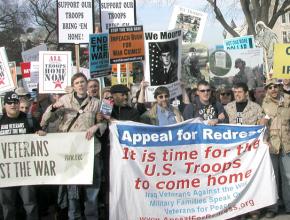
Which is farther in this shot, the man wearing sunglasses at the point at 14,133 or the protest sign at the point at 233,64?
the protest sign at the point at 233,64

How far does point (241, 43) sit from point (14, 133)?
22.6ft

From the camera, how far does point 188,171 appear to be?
22.1 feet

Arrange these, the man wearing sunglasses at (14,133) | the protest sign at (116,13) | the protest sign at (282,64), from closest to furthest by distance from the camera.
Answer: the man wearing sunglasses at (14,133)
the protest sign at (282,64)
the protest sign at (116,13)

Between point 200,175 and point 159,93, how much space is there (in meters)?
1.18

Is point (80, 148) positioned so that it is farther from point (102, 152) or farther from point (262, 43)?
point (262, 43)

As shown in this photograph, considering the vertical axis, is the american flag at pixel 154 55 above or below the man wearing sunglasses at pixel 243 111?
above

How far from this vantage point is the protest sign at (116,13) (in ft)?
29.3

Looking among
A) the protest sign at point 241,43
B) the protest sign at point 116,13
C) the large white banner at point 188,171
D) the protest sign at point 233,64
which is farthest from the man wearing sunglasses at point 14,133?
the protest sign at point 241,43

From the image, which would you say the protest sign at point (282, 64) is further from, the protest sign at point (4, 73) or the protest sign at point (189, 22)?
the protest sign at point (4, 73)

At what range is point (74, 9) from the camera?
27.8ft

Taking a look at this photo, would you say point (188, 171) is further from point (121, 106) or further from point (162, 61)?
point (162, 61)

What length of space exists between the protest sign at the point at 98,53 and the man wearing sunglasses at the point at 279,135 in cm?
252

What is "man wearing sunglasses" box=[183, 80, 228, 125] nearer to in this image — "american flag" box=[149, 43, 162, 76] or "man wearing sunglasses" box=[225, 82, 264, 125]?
"man wearing sunglasses" box=[225, 82, 264, 125]

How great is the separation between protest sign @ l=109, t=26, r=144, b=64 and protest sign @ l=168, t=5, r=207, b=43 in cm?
261
